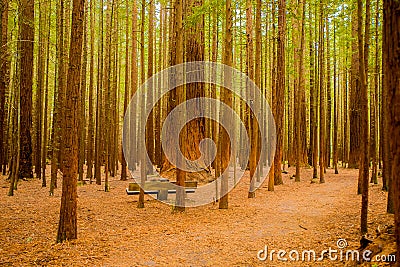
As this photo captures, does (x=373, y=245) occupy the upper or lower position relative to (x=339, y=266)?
upper

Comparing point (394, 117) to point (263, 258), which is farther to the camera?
point (263, 258)

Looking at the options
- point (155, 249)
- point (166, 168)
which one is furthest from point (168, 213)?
point (166, 168)

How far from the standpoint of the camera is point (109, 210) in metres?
8.94

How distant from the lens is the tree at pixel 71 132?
586 cm

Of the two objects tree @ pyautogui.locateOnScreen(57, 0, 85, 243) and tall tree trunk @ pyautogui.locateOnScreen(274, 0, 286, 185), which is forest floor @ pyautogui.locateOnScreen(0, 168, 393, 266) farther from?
tall tree trunk @ pyautogui.locateOnScreen(274, 0, 286, 185)

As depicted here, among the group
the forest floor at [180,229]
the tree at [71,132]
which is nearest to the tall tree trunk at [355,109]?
the forest floor at [180,229]

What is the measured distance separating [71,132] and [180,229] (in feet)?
9.70

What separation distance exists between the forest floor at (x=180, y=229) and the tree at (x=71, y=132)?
1.26 ft

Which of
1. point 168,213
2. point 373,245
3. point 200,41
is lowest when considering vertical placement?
point 168,213

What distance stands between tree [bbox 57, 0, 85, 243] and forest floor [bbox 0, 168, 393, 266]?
0.38 m

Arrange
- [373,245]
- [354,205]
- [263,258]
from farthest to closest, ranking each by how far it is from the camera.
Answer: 1. [354,205]
2. [263,258]
3. [373,245]

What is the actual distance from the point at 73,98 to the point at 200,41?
7775 millimetres

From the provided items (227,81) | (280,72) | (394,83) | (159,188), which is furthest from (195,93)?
(394,83)

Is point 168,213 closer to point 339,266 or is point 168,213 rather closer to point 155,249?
point 155,249
